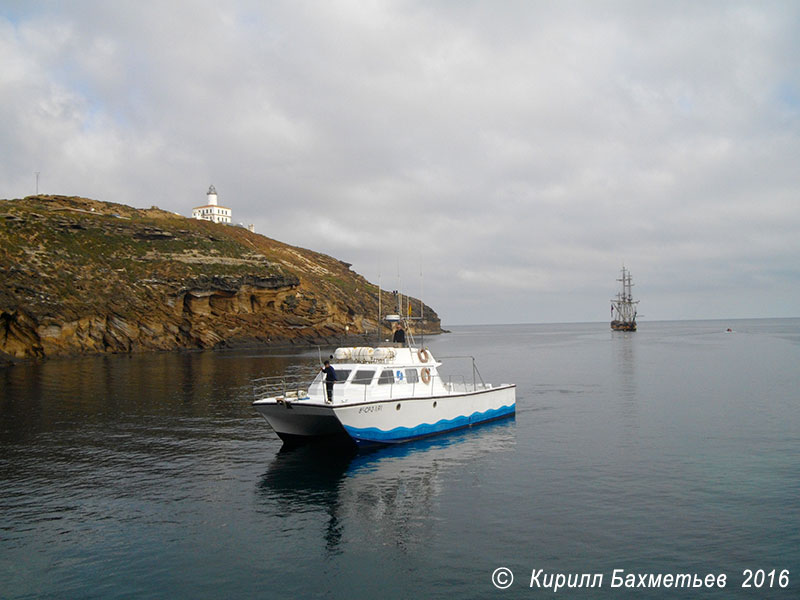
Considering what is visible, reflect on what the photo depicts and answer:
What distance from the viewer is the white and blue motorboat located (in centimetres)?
2264

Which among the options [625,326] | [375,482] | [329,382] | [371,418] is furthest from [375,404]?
[625,326]

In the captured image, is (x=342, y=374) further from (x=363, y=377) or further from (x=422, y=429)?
(x=422, y=429)

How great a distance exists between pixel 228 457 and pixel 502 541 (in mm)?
12857

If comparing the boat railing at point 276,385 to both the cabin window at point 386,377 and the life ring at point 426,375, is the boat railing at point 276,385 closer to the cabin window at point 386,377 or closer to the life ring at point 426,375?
the life ring at point 426,375

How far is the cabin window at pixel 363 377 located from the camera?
24.7 metres

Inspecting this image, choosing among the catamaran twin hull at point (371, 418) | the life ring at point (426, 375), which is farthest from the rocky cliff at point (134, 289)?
the life ring at point (426, 375)

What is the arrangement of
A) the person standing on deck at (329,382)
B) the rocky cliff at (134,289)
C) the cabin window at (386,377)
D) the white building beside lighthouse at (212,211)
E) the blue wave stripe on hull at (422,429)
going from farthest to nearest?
the white building beside lighthouse at (212,211)
the rocky cliff at (134,289)
the cabin window at (386,377)
the blue wave stripe on hull at (422,429)
the person standing on deck at (329,382)

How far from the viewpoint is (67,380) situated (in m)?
48.1

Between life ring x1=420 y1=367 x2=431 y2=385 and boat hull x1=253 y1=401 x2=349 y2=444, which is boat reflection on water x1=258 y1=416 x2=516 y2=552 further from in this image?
life ring x1=420 y1=367 x2=431 y2=385

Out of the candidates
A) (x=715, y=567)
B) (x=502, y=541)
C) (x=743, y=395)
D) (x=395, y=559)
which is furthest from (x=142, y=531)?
(x=743, y=395)

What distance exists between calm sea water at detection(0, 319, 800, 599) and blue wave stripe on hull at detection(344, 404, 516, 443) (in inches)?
22.0

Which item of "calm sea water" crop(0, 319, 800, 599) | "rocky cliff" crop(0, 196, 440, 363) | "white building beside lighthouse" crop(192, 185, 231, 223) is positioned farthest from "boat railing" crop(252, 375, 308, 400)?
"white building beside lighthouse" crop(192, 185, 231, 223)

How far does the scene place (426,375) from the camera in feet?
89.3

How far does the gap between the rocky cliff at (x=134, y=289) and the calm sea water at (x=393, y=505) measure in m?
46.9
